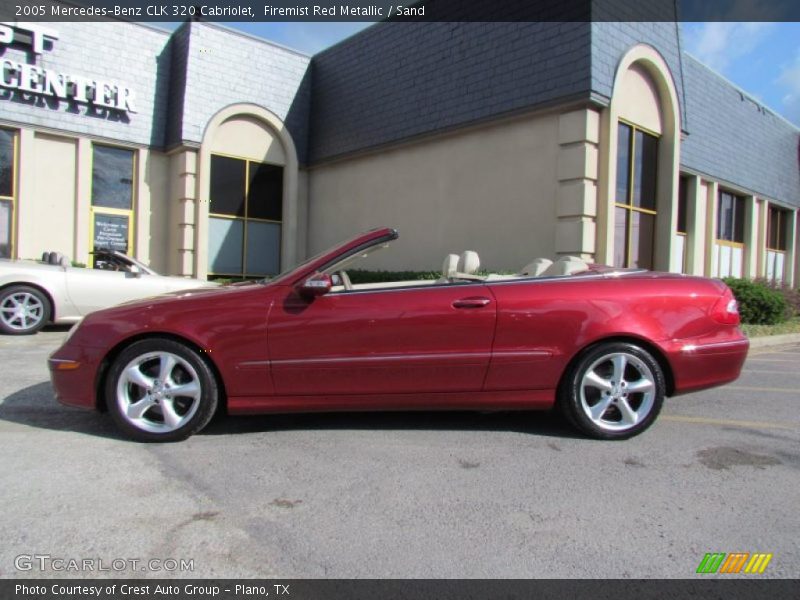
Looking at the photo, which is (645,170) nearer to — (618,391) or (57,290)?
(618,391)

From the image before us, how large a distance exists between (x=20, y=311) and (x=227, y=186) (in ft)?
24.8

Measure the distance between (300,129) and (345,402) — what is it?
43.9 feet

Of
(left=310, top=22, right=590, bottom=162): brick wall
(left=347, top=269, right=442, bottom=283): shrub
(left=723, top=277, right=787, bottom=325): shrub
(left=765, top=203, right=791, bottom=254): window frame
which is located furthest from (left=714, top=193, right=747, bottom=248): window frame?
(left=347, top=269, right=442, bottom=283): shrub

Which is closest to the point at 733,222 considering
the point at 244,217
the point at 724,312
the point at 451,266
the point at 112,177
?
the point at 244,217

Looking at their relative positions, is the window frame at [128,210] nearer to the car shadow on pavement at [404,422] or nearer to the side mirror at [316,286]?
the car shadow on pavement at [404,422]

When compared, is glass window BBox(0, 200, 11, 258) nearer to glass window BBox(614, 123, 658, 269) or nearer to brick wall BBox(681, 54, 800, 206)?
glass window BBox(614, 123, 658, 269)

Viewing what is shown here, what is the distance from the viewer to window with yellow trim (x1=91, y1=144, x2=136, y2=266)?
13.8 metres

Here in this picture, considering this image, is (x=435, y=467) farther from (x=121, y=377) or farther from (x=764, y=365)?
(x=764, y=365)

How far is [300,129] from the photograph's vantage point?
16062 mm

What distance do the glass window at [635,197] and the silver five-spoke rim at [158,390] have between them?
30.2ft

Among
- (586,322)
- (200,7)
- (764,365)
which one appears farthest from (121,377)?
(200,7)

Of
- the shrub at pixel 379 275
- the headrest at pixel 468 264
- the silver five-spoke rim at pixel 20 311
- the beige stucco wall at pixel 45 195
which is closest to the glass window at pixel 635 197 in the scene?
the shrub at pixel 379 275

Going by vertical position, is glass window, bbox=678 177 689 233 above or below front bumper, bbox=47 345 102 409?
above

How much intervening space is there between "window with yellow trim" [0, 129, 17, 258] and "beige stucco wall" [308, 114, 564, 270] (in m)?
7.09
